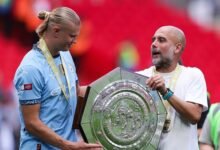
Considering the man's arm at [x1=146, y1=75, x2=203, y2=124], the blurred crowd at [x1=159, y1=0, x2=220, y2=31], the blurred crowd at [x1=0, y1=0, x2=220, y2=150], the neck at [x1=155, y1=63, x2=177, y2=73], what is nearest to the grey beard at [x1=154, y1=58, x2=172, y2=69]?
the neck at [x1=155, y1=63, x2=177, y2=73]

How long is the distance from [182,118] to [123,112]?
39 cm

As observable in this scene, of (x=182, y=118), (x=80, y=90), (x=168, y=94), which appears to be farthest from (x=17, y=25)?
(x=168, y=94)

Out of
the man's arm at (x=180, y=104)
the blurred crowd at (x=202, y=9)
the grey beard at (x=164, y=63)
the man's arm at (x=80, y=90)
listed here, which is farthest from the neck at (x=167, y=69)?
the blurred crowd at (x=202, y=9)

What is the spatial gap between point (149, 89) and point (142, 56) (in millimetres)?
9157

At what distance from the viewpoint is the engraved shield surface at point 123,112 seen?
4.36 metres

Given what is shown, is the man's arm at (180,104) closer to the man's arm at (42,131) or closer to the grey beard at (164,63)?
the grey beard at (164,63)

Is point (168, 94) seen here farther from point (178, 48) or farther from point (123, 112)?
point (178, 48)

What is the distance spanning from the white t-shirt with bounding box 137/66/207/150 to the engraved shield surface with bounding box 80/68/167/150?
14 centimetres

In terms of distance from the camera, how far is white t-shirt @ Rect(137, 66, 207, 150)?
4.65 metres

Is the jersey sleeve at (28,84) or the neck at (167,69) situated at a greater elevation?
the jersey sleeve at (28,84)

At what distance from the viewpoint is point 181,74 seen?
475 centimetres

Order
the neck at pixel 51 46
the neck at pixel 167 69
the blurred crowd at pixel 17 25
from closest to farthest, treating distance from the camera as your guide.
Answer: the neck at pixel 51 46 → the neck at pixel 167 69 → the blurred crowd at pixel 17 25

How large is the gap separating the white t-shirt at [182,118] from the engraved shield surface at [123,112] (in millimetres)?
140

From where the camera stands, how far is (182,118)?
469 centimetres
